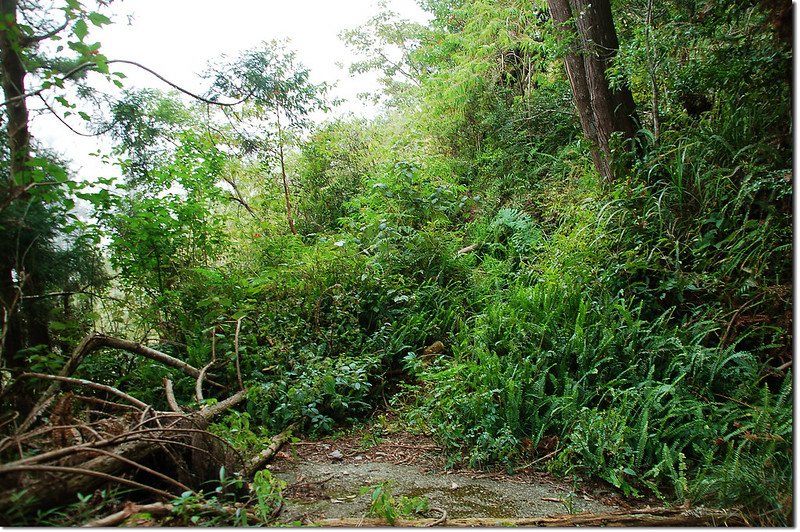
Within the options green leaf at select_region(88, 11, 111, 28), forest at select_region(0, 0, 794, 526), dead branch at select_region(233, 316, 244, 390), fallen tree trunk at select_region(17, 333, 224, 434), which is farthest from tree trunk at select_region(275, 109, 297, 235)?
green leaf at select_region(88, 11, 111, 28)

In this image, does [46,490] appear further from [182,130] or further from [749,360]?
[749,360]

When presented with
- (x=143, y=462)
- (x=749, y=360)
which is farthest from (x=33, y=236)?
(x=749, y=360)

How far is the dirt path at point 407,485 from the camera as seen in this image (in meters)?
1.84

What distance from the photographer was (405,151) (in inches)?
252

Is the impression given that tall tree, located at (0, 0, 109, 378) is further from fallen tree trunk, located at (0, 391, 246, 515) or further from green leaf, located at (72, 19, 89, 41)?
fallen tree trunk, located at (0, 391, 246, 515)

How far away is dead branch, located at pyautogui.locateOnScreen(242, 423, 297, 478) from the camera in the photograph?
6.82 feet

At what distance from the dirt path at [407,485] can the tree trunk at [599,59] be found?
107 inches

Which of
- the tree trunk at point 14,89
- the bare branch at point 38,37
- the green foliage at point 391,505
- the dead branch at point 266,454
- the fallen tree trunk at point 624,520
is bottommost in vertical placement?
the fallen tree trunk at point 624,520

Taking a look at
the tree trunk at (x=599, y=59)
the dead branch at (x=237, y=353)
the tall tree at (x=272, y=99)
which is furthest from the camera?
the tall tree at (x=272, y=99)

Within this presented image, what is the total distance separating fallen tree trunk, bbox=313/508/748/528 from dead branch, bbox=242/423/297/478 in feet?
1.85

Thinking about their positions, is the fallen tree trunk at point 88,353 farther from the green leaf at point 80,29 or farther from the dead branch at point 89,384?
the green leaf at point 80,29

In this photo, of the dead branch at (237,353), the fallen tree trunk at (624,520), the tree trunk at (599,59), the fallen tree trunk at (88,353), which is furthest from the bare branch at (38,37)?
the tree trunk at (599,59)

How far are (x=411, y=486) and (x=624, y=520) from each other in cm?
85

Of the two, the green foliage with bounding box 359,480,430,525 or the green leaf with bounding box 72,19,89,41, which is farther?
the green leaf with bounding box 72,19,89,41
